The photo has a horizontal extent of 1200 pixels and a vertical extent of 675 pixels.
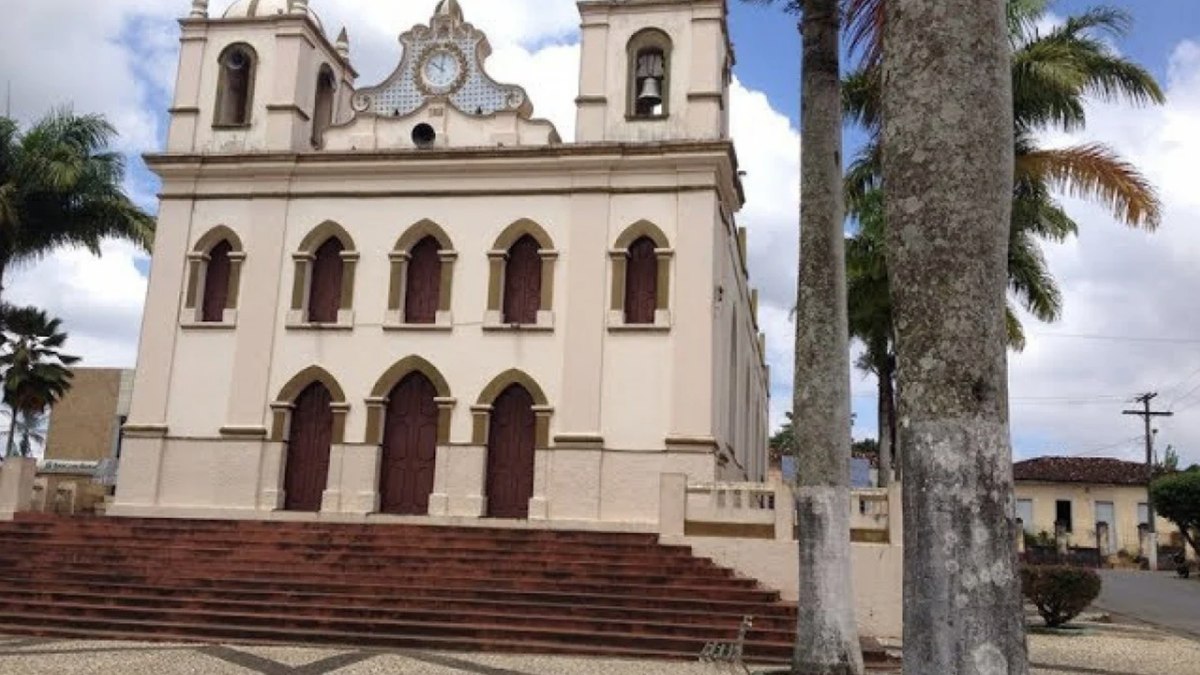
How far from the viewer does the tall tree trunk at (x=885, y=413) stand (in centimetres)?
2320

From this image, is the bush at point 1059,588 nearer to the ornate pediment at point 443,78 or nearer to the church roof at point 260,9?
the ornate pediment at point 443,78

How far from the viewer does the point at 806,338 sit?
963 cm

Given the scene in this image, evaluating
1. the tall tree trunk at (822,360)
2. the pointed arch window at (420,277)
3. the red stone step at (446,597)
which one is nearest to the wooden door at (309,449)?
the pointed arch window at (420,277)

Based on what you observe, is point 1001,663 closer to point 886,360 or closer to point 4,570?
point 4,570

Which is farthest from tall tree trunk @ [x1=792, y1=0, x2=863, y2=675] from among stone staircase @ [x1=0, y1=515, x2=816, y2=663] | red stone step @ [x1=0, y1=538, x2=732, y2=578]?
red stone step @ [x1=0, y1=538, x2=732, y2=578]

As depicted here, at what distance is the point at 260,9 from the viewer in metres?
22.8

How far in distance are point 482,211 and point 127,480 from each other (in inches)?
334

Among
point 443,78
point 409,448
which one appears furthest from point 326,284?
point 443,78

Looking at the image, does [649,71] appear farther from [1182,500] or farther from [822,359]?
[1182,500]

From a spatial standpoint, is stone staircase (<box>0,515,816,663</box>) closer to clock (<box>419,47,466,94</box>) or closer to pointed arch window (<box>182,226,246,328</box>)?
pointed arch window (<box>182,226,246,328</box>)

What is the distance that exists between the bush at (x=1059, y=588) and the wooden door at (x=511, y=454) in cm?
861

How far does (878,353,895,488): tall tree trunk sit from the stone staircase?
837 centimetres

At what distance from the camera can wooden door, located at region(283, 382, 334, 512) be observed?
20328mm

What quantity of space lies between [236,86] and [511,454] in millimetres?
10123
